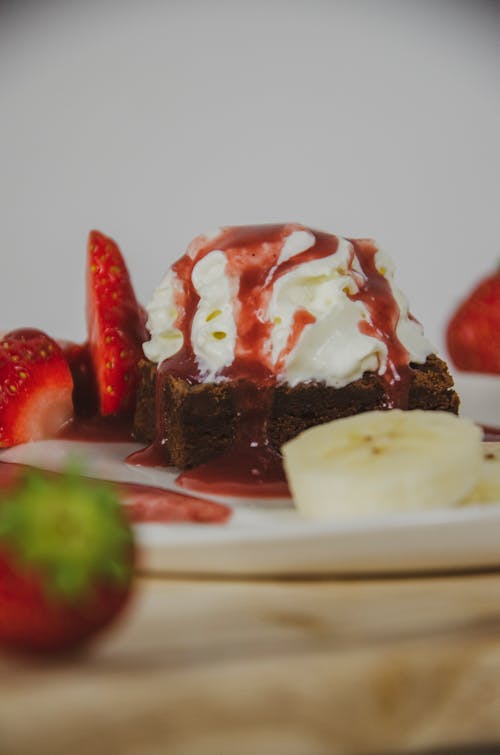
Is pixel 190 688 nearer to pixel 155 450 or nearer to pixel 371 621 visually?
pixel 371 621

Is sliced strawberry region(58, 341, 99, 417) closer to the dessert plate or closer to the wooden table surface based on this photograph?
the dessert plate

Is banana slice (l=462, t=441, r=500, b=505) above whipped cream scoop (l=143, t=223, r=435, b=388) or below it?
below

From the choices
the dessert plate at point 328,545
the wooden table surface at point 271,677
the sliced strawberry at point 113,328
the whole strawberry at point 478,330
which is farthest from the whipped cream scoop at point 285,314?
the whole strawberry at point 478,330

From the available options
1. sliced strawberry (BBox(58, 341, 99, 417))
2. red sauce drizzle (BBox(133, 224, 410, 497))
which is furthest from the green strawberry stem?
sliced strawberry (BBox(58, 341, 99, 417))

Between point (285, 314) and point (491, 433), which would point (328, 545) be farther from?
point (491, 433)

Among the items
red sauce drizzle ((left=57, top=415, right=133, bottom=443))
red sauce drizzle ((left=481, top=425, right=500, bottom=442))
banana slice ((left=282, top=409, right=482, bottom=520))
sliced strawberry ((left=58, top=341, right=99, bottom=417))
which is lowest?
red sauce drizzle ((left=57, top=415, right=133, bottom=443))

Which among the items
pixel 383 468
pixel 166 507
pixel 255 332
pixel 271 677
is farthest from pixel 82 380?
pixel 271 677

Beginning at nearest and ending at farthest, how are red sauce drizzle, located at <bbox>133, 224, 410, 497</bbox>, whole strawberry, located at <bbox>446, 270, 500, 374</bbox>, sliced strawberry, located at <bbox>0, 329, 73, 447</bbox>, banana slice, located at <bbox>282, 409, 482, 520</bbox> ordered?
1. banana slice, located at <bbox>282, 409, 482, 520</bbox>
2. red sauce drizzle, located at <bbox>133, 224, 410, 497</bbox>
3. sliced strawberry, located at <bbox>0, 329, 73, 447</bbox>
4. whole strawberry, located at <bbox>446, 270, 500, 374</bbox>

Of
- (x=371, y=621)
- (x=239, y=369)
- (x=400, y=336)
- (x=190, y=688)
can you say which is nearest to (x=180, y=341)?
(x=239, y=369)
